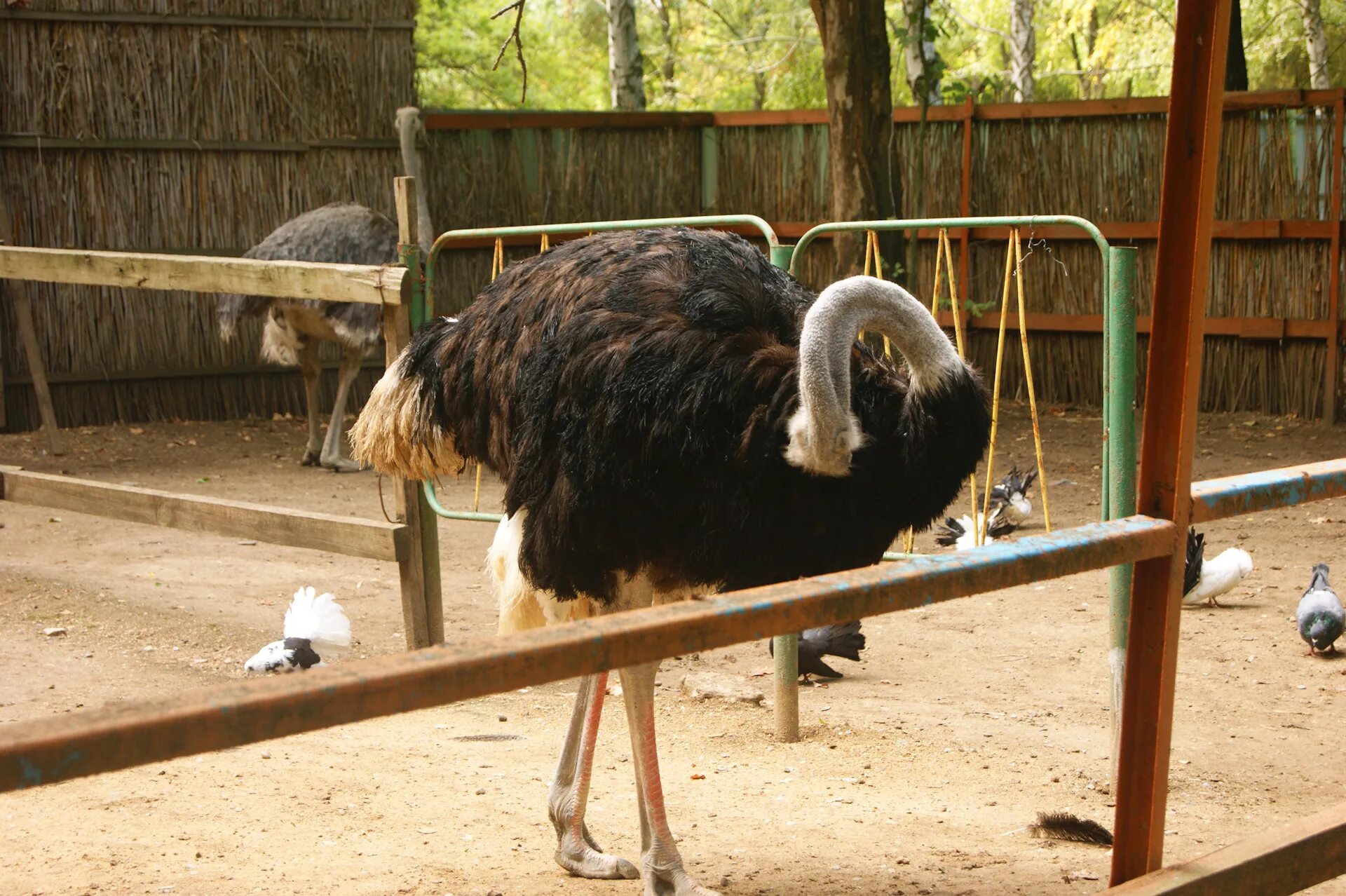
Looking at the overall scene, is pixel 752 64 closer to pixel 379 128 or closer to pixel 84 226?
pixel 379 128

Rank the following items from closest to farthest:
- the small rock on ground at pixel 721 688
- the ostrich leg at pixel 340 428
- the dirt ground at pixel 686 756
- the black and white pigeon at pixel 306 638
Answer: the dirt ground at pixel 686 756 → the black and white pigeon at pixel 306 638 → the small rock on ground at pixel 721 688 → the ostrich leg at pixel 340 428

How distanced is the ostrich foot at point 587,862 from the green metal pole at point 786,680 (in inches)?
40.9

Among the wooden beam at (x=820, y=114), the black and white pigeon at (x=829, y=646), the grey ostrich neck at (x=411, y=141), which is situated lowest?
the black and white pigeon at (x=829, y=646)

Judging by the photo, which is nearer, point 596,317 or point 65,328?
point 596,317

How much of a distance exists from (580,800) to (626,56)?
13732mm

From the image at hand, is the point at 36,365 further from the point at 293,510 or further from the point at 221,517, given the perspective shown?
the point at 293,510

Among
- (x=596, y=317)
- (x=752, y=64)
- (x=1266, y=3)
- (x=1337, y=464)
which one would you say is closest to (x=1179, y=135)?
(x=1337, y=464)

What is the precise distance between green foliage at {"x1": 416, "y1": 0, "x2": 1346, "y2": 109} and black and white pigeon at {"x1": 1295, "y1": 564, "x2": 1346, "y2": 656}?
47.8 ft

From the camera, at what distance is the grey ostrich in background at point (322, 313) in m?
9.04

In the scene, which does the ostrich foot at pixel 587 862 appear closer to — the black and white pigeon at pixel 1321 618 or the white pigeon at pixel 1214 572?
the black and white pigeon at pixel 1321 618

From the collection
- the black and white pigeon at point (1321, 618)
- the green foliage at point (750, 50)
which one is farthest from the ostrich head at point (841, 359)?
the green foliage at point (750, 50)

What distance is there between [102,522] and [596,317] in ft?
18.0

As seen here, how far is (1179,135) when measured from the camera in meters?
2.03

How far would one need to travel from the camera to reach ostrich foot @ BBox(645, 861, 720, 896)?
3184 millimetres
